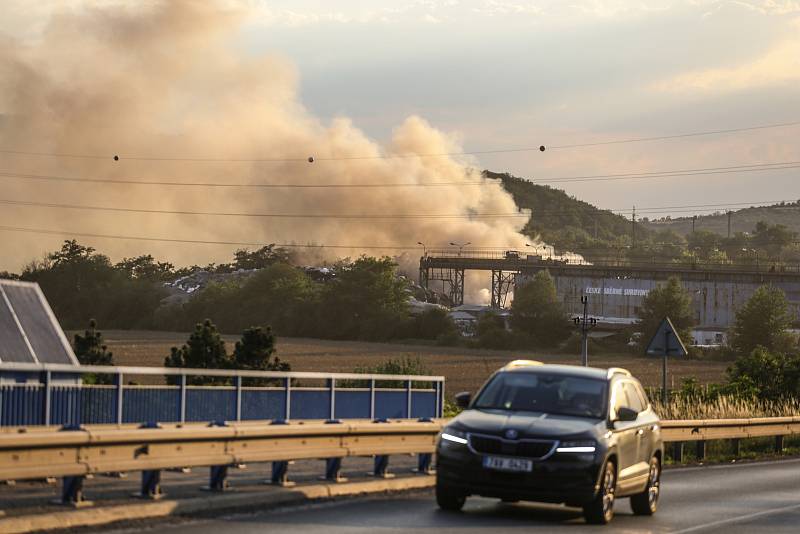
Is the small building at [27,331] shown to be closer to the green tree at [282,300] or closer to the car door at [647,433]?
the car door at [647,433]

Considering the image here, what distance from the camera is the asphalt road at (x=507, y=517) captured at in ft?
42.3

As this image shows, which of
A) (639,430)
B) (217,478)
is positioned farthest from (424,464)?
(217,478)

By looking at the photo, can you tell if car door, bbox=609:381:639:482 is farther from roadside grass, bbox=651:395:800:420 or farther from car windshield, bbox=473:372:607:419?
roadside grass, bbox=651:395:800:420

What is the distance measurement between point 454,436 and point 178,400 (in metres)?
7.49

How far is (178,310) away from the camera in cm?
14675

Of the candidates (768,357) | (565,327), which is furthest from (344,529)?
(565,327)

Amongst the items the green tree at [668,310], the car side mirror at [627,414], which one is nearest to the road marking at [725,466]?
the car side mirror at [627,414]

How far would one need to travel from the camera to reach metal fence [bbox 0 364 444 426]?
56.8 ft

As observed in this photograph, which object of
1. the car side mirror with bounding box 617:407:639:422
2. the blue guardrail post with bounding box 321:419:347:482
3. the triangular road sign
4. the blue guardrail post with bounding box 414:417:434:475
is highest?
the triangular road sign

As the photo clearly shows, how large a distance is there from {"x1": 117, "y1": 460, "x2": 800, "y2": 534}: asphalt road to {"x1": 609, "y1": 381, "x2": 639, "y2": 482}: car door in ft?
1.97

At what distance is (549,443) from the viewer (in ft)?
45.6

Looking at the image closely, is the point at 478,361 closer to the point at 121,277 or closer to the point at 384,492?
the point at 121,277

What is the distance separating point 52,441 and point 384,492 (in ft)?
19.7

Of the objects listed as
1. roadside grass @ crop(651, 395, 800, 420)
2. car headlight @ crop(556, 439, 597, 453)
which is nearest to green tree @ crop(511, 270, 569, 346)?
roadside grass @ crop(651, 395, 800, 420)
